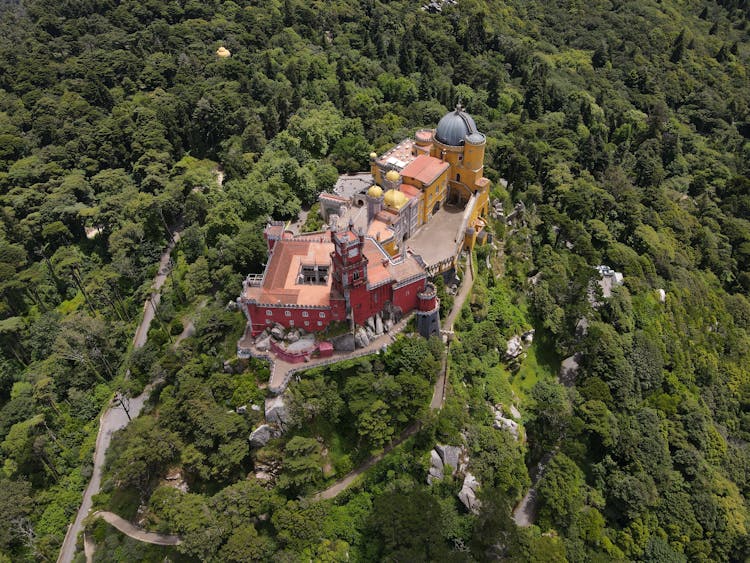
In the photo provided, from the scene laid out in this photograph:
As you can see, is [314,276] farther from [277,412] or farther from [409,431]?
[409,431]

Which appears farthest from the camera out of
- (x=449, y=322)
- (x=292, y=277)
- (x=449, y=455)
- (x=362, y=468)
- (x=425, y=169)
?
(x=425, y=169)

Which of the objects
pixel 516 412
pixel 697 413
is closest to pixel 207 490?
pixel 516 412

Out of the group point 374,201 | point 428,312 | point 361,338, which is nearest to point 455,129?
point 374,201

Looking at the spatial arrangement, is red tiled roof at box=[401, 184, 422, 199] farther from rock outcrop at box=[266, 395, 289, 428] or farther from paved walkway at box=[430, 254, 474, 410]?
rock outcrop at box=[266, 395, 289, 428]

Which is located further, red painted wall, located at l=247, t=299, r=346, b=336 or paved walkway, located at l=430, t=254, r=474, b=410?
paved walkway, located at l=430, t=254, r=474, b=410

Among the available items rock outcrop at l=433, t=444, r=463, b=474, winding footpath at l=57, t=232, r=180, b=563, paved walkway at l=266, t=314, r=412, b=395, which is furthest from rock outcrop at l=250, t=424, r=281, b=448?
winding footpath at l=57, t=232, r=180, b=563

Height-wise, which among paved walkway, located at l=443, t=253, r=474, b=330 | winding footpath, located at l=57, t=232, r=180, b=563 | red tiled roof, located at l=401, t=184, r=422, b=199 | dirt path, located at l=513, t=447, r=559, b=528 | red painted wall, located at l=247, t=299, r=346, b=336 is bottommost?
winding footpath, located at l=57, t=232, r=180, b=563

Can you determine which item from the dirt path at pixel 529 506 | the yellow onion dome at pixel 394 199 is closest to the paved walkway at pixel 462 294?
the yellow onion dome at pixel 394 199
